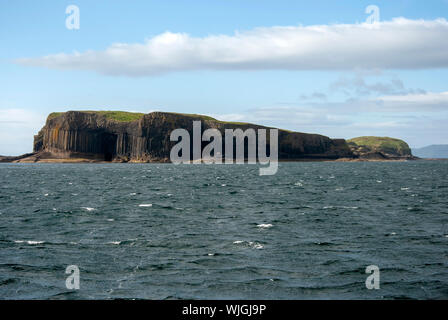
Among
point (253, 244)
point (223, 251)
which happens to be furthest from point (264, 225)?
point (223, 251)

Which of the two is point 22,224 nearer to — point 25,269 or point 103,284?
point 25,269

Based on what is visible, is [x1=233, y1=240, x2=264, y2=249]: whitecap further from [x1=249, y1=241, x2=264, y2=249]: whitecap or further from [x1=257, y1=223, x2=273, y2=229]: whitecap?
[x1=257, y1=223, x2=273, y2=229]: whitecap

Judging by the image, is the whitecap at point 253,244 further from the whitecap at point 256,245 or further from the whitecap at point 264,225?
the whitecap at point 264,225

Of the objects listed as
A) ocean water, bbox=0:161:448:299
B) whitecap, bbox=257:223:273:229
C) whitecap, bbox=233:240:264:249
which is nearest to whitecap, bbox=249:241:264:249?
whitecap, bbox=233:240:264:249

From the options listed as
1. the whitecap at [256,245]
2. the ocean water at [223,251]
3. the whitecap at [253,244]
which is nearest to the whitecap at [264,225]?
the ocean water at [223,251]

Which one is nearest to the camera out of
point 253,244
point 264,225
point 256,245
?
point 256,245

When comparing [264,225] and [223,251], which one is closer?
[223,251]

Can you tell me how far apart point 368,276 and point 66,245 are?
1507cm

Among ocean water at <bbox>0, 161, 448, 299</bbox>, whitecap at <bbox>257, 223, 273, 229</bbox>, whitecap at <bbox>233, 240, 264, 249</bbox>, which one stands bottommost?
ocean water at <bbox>0, 161, 448, 299</bbox>

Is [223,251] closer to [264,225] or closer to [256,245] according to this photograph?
[256,245]

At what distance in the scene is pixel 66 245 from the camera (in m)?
23.7

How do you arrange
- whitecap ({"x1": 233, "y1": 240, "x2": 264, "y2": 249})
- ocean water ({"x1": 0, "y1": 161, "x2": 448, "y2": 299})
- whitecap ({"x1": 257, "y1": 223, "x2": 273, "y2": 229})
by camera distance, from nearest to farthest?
ocean water ({"x1": 0, "y1": 161, "x2": 448, "y2": 299}), whitecap ({"x1": 233, "y1": 240, "x2": 264, "y2": 249}), whitecap ({"x1": 257, "y1": 223, "x2": 273, "y2": 229})
